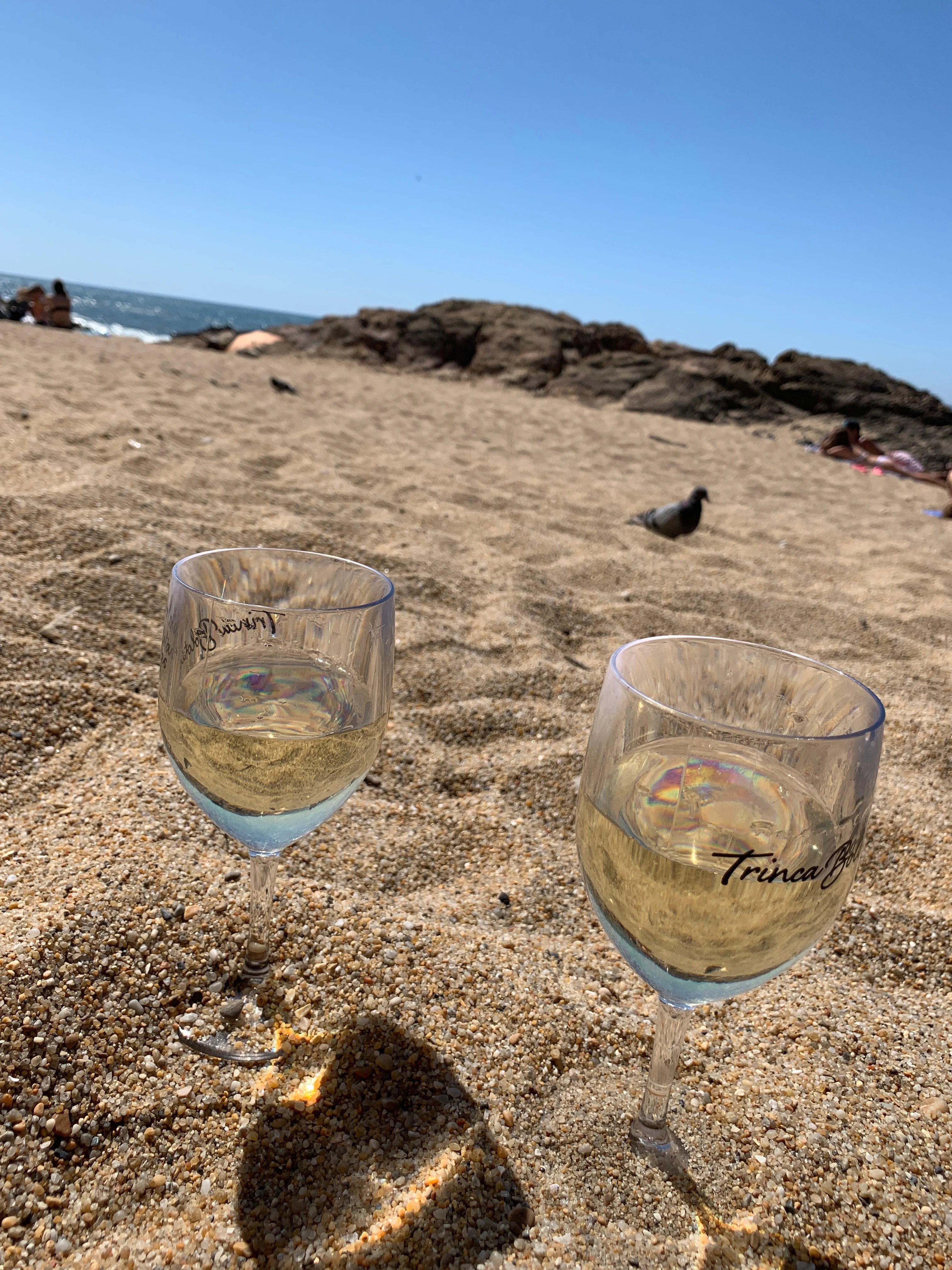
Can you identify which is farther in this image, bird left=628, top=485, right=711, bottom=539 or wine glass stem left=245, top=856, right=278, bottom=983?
bird left=628, top=485, right=711, bottom=539

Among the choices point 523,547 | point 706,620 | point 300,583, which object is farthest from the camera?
point 523,547

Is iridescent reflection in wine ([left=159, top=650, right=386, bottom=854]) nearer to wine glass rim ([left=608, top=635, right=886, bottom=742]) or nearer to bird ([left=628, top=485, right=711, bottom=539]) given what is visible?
wine glass rim ([left=608, top=635, right=886, bottom=742])

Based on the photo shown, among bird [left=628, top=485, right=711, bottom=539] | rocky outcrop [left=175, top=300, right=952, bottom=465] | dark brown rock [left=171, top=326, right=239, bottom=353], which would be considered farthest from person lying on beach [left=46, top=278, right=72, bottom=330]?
bird [left=628, top=485, right=711, bottom=539]

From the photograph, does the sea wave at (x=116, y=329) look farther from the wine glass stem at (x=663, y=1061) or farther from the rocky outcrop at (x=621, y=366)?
the wine glass stem at (x=663, y=1061)

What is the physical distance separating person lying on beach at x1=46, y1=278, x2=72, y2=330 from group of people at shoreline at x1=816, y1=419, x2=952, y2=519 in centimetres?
1092

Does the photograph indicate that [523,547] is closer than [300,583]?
No

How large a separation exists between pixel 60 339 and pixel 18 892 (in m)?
9.95

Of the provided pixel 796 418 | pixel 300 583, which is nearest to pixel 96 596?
pixel 300 583

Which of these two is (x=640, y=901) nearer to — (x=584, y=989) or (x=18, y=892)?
(x=584, y=989)

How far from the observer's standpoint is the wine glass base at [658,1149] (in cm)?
92

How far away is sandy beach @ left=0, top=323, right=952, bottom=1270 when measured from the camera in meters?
0.84

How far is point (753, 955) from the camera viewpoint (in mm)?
726

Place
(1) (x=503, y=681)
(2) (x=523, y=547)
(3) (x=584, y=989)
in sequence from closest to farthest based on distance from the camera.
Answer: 1. (3) (x=584, y=989)
2. (1) (x=503, y=681)
3. (2) (x=523, y=547)

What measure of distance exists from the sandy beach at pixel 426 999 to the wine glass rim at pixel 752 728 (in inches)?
19.8
